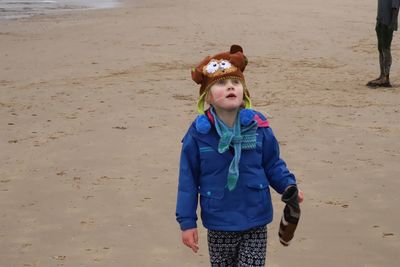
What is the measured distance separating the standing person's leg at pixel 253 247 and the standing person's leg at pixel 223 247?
0.14 feet

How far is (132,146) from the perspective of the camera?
6.85 m

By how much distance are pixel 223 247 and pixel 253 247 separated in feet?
0.45

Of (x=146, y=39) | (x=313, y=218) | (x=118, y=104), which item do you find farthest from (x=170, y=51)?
(x=313, y=218)

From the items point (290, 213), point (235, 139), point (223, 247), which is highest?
point (235, 139)

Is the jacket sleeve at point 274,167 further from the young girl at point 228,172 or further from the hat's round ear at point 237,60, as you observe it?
the hat's round ear at point 237,60

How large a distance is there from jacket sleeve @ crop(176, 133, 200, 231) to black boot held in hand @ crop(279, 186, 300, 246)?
1.32ft

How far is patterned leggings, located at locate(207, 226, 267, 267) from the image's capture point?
3.31 meters

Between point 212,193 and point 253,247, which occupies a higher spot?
point 212,193

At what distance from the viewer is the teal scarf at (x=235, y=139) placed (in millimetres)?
3186

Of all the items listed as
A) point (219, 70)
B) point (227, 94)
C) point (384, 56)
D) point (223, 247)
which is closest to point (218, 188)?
point (223, 247)

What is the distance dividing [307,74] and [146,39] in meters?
4.74

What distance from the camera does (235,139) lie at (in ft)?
10.5

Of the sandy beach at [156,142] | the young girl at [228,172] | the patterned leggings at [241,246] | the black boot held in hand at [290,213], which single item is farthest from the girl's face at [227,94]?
the sandy beach at [156,142]

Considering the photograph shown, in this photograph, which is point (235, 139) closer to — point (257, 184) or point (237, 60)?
point (257, 184)
